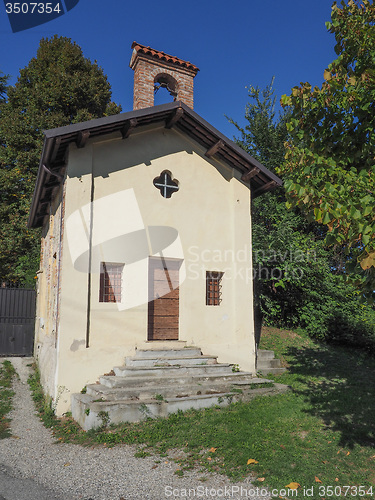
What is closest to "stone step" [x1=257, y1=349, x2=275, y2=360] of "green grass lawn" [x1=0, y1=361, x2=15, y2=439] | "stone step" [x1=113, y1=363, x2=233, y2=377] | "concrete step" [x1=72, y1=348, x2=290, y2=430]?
"concrete step" [x1=72, y1=348, x2=290, y2=430]

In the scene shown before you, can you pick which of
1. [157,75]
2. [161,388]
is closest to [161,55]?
[157,75]

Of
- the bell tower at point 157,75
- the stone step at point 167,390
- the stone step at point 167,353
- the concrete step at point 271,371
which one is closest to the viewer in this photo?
the stone step at point 167,390

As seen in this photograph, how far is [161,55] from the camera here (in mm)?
10789

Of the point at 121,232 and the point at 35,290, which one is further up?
the point at 121,232

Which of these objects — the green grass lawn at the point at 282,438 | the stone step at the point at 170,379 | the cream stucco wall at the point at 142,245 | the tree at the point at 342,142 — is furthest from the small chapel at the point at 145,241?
the tree at the point at 342,142

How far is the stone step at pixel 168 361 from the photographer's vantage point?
26.3ft

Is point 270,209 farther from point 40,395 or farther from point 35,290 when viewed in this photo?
point 40,395

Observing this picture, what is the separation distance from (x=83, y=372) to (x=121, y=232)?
10.0 ft

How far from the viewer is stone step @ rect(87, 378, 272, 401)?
6.90m

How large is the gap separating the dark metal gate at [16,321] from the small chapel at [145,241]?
4205 mm

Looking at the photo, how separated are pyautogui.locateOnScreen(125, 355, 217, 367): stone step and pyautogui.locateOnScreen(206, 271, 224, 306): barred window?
152cm

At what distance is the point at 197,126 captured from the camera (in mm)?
9664

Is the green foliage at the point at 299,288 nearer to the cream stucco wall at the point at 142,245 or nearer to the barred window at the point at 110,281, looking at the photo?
the cream stucco wall at the point at 142,245

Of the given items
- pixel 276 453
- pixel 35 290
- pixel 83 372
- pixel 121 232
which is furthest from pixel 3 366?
pixel 276 453
